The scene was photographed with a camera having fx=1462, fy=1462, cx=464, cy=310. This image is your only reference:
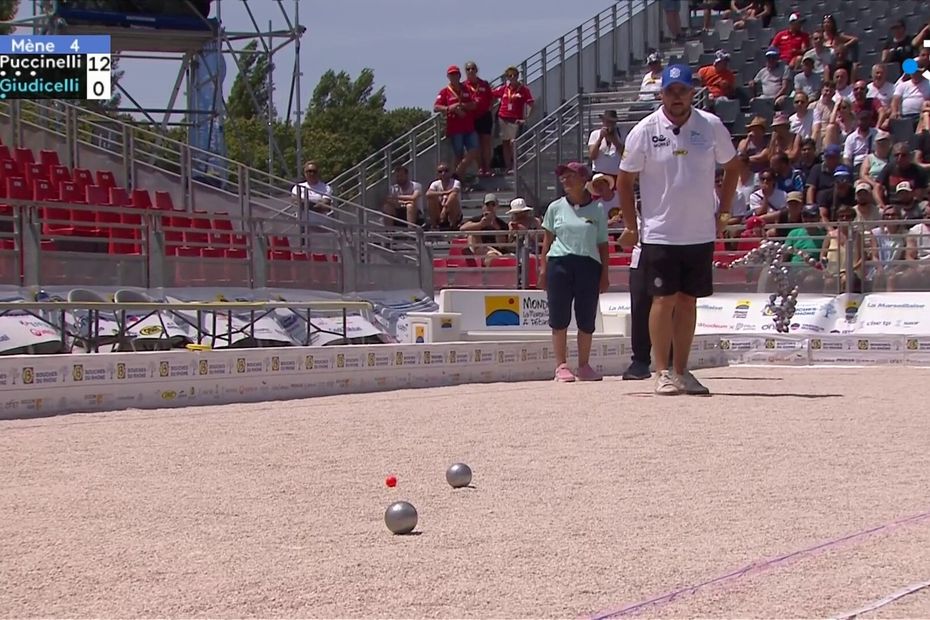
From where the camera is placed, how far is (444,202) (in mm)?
21156

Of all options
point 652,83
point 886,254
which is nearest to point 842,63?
point 652,83

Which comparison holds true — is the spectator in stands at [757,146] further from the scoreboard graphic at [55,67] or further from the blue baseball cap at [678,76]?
the blue baseball cap at [678,76]

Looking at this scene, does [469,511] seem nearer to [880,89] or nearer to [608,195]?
[608,195]

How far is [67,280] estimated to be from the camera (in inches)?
538

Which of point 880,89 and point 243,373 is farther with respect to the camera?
point 880,89

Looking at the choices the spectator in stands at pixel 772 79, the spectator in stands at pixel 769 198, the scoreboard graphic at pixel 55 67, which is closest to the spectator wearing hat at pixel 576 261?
the spectator in stands at pixel 769 198

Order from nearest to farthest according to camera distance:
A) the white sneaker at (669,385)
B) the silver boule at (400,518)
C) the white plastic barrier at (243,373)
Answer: the silver boule at (400,518), the white plastic barrier at (243,373), the white sneaker at (669,385)

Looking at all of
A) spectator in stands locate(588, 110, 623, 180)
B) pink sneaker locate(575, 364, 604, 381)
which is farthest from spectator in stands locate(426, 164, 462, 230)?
pink sneaker locate(575, 364, 604, 381)

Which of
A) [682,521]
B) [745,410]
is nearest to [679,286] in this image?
[745,410]

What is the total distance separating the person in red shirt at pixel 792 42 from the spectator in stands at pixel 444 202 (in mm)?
5424

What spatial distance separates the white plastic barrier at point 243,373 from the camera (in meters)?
8.98

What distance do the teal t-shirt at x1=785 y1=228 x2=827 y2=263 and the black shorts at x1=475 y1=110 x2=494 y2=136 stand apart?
7.11 metres

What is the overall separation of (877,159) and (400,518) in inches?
587

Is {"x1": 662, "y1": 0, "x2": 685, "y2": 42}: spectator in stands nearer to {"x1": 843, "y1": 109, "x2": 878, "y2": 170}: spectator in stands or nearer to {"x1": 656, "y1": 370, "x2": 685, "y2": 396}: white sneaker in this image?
{"x1": 843, "y1": 109, "x2": 878, "y2": 170}: spectator in stands
